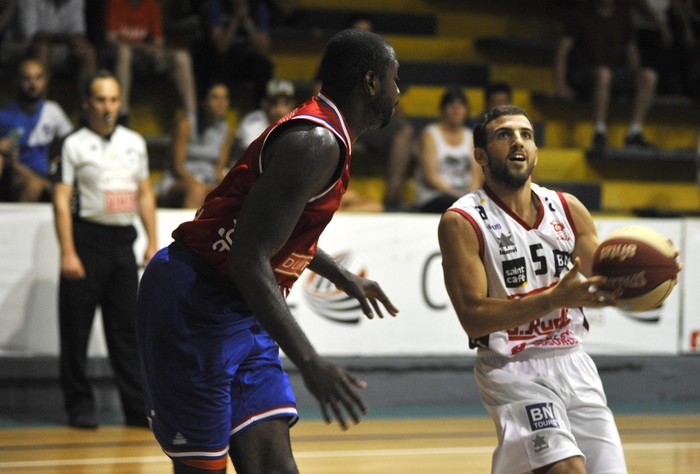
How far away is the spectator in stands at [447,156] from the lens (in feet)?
29.6

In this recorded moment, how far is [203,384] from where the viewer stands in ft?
10.6

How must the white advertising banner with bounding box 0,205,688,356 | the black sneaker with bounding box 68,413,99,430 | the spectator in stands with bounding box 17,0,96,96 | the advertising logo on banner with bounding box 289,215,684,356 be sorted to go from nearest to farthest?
1. the black sneaker with bounding box 68,413,99,430
2. the white advertising banner with bounding box 0,205,688,356
3. the advertising logo on banner with bounding box 289,215,684,356
4. the spectator in stands with bounding box 17,0,96,96

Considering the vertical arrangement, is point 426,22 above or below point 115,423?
above

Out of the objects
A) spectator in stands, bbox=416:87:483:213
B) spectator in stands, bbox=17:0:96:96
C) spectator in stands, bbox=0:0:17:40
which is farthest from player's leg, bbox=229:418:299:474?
spectator in stands, bbox=0:0:17:40

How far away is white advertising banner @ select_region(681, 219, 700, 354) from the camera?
8.44m

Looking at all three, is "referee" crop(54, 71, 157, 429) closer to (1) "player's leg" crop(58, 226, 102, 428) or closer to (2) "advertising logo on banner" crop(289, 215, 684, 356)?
(1) "player's leg" crop(58, 226, 102, 428)

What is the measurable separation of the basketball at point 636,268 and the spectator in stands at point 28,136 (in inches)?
204

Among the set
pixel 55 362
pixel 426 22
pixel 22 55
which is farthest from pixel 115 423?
pixel 426 22

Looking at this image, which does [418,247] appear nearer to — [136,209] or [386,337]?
[386,337]

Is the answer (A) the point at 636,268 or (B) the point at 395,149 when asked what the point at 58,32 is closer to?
(B) the point at 395,149

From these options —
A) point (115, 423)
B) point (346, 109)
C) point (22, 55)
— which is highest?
point (346, 109)

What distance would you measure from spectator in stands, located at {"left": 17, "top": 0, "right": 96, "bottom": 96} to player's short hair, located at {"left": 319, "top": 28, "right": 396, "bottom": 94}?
21.5 feet

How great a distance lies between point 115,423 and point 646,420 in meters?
3.64

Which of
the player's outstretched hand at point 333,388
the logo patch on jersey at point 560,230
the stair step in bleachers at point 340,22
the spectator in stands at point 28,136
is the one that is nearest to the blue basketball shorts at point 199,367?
the player's outstretched hand at point 333,388
